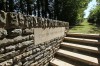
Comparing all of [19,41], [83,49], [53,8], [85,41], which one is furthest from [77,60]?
[53,8]

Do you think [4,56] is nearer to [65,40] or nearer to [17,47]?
[17,47]

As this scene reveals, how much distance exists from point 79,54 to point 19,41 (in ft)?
7.84

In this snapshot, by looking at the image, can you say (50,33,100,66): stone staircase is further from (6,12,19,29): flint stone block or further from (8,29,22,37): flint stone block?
(6,12,19,29): flint stone block

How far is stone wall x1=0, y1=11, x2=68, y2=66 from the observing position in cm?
193

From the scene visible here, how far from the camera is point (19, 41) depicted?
2328mm

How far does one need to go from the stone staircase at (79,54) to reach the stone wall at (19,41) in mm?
951

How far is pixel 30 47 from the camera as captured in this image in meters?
2.74

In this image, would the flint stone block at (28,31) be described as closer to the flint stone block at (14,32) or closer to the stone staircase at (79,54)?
the flint stone block at (14,32)

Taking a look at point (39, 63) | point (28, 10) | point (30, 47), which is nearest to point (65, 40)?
point (39, 63)

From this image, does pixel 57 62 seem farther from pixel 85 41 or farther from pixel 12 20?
pixel 12 20

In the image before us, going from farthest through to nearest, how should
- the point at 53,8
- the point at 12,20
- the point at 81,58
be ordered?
the point at 53,8
the point at 81,58
the point at 12,20

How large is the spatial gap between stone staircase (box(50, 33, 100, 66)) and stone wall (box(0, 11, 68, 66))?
95 centimetres

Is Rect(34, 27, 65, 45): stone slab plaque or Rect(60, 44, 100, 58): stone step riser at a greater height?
Rect(34, 27, 65, 45): stone slab plaque

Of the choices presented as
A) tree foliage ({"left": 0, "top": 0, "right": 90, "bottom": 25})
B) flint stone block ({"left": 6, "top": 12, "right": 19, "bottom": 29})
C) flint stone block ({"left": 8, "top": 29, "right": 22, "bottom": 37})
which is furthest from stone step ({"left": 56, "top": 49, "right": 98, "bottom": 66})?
tree foliage ({"left": 0, "top": 0, "right": 90, "bottom": 25})
